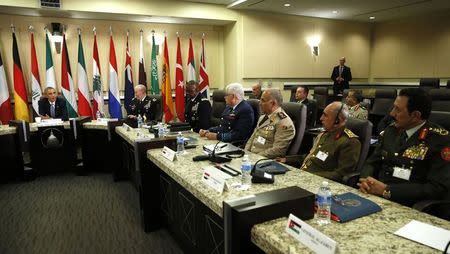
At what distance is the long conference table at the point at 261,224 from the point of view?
102cm

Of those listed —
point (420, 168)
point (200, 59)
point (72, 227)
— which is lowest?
point (72, 227)

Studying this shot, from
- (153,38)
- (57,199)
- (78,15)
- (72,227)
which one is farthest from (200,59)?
(72,227)

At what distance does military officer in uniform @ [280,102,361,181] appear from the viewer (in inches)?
79.0

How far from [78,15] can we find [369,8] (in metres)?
5.86

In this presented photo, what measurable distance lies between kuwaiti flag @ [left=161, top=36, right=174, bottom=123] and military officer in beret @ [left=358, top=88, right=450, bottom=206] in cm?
489

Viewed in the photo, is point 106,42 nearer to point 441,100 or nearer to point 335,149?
point 335,149

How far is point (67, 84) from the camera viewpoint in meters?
5.55

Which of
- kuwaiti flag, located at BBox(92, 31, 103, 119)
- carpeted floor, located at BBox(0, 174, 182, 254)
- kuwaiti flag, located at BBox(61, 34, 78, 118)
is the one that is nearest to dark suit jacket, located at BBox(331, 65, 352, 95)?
kuwaiti flag, located at BBox(92, 31, 103, 119)

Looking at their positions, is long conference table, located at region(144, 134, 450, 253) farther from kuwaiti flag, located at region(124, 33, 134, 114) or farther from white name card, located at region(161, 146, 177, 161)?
kuwaiti flag, located at region(124, 33, 134, 114)

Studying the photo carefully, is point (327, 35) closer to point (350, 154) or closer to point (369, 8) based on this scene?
point (369, 8)

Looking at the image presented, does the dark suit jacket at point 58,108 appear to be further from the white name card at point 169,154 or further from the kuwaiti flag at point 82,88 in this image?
the white name card at point 169,154

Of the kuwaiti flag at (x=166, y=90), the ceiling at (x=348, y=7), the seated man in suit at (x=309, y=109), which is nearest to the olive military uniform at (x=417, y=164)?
the seated man in suit at (x=309, y=109)

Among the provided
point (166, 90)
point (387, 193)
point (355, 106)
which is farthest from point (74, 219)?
point (166, 90)

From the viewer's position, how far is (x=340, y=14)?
288 inches
